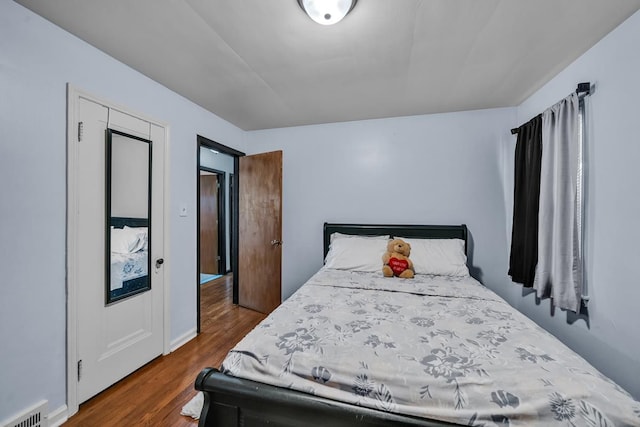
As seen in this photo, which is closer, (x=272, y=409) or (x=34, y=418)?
(x=272, y=409)

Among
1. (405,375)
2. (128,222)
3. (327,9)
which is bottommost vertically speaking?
(405,375)

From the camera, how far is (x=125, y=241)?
2.01 m

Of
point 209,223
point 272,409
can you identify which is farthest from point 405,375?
point 209,223

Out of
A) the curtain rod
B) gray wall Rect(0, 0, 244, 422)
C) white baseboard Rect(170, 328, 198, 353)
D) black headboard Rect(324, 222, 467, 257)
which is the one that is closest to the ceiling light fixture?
gray wall Rect(0, 0, 244, 422)

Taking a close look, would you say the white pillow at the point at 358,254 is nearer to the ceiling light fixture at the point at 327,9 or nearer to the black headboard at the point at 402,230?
the black headboard at the point at 402,230

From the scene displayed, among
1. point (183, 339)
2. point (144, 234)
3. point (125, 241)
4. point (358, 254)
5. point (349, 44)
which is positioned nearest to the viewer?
point (349, 44)

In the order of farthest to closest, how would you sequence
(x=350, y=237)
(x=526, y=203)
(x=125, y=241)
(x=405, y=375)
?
(x=350, y=237) < (x=526, y=203) < (x=125, y=241) < (x=405, y=375)

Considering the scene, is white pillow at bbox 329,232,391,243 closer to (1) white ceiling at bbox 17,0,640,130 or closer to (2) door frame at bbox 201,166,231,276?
(1) white ceiling at bbox 17,0,640,130

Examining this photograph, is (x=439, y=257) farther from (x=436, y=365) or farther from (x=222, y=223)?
(x=222, y=223)

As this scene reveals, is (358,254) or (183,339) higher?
(358,254)

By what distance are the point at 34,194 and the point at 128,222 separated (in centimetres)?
58

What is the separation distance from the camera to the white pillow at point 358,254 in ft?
8.64

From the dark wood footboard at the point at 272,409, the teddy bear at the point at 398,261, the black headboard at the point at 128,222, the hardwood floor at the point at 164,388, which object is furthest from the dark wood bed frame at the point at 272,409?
the teddy bear at the point at 398,261

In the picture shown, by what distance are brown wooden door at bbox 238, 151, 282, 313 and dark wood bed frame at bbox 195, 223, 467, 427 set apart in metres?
2.02
